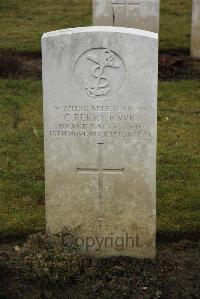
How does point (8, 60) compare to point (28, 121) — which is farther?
point (8, 60)

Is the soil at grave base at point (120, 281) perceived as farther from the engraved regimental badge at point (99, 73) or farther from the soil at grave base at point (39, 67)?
the soil at grave base at point (39, 67)

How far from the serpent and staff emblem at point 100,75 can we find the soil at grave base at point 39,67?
6.50m

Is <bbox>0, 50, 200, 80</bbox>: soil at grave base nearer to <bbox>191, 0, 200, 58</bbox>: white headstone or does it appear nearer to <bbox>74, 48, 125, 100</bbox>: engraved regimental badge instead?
<bbox>191, 0, 200, 58</bbox>: white headstone

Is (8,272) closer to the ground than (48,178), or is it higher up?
closer to the ground

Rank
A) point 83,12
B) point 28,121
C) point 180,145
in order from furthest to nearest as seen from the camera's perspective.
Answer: point 83,12
point 28,121
point 180,145

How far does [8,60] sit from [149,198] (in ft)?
24.2

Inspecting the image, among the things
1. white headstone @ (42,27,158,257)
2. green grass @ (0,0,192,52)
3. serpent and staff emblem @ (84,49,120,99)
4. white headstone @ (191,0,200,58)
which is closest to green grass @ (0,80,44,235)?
white headstone @ (42,27,158,257)

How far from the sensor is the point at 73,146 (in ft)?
18.2

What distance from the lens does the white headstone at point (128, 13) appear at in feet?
40.3

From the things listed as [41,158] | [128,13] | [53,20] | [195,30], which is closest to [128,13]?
[128,13]

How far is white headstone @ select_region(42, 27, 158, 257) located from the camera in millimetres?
5328

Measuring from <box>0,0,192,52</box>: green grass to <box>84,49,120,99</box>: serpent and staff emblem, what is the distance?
8047mm

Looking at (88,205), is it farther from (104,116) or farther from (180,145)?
(180,145)

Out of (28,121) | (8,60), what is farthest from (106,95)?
(8,60)
